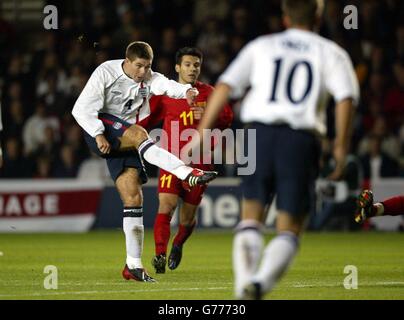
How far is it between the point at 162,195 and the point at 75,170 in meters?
7.42

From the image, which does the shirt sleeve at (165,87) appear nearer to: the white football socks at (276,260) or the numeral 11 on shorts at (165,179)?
the numeral 11 on shorts at (165,179)

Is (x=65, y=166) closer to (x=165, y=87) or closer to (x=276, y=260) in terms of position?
(x=165, y=87)

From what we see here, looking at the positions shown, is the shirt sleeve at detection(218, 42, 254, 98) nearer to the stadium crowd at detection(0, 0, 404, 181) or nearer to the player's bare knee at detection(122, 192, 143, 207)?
the player's bare knee at detection(122, 192, 143, 207)

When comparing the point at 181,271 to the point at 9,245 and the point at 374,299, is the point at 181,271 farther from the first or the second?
the point at 9,245

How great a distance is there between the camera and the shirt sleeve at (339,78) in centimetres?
660

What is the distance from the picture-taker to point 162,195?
1060cm

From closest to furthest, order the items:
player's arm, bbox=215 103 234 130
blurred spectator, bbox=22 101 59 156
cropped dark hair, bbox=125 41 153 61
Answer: cropped dark hair, bbox=125 41 153 61, player's arm, bbox=215 103 234 130, blurred spectator, bbox=22 101 59 156

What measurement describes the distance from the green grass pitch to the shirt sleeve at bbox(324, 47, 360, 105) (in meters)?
2.06

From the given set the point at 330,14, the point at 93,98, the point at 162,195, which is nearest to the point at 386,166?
the point at 330,14

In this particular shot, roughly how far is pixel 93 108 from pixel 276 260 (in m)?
3.39

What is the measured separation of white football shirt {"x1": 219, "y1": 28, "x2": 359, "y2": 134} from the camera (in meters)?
6.61

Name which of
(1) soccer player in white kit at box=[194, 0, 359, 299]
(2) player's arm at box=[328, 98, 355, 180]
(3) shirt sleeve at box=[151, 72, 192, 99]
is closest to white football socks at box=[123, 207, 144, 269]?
(3) shirt sleeve at box=[151, 72, 192, 99]

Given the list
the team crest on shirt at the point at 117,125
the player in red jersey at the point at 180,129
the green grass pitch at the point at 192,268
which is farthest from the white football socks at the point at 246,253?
the player in red jersey at the point at 180,129

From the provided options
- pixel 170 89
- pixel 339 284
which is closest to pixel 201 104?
pixel 170 89
